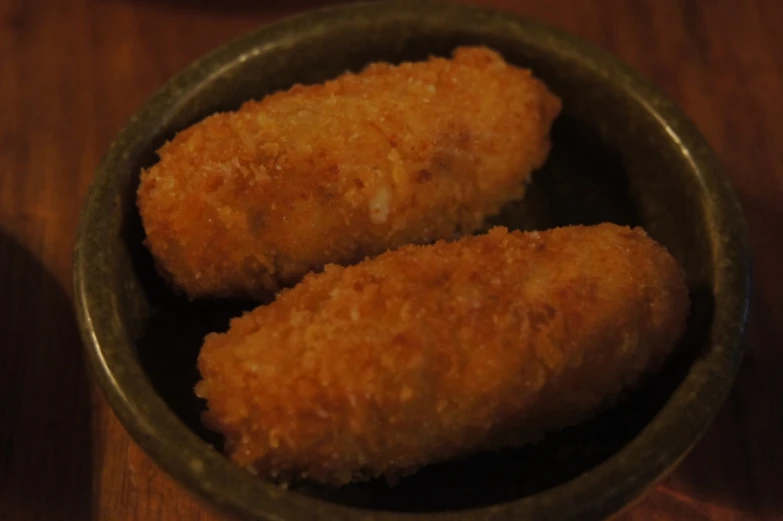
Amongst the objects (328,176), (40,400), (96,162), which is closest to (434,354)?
(328,176)

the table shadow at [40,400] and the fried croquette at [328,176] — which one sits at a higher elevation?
the fried croquette at [328,176]

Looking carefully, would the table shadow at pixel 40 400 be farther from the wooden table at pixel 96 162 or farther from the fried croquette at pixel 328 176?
the fried croquette at pixel 328 176

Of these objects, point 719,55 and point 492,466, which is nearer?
point 492,466

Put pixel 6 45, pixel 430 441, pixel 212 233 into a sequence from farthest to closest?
pixel 6 45 → pixel 212 233 → pixel 430 441

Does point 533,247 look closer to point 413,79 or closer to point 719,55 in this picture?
point 413,79

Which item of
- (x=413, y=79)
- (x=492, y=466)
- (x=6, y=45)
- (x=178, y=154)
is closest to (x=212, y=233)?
(x=178, y=154)

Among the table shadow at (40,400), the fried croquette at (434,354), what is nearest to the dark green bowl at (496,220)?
the fried croquette at (434,354)

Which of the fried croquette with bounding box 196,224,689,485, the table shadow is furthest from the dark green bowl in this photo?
the table shadow
